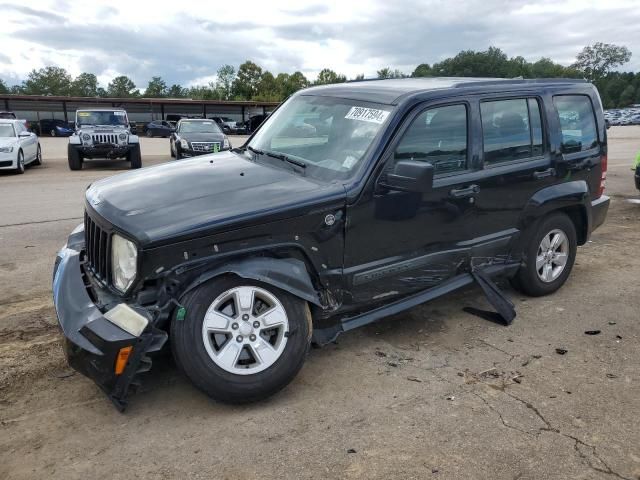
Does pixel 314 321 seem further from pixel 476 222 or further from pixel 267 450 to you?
pixel 476 222

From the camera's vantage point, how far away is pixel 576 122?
4961 millimetres

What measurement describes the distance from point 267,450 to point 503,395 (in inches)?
58.8

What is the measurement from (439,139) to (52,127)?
46626 mm

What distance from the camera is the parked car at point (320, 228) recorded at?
9.80 ft

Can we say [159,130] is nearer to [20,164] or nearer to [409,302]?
[20,164]

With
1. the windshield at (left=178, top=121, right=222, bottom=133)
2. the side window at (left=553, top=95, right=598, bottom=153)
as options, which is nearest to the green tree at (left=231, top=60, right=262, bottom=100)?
the windshield at (left=178, top=121, right=222, bottom=133)

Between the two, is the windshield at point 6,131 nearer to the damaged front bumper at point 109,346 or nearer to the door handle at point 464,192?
the damaged front bumper at point 109,346

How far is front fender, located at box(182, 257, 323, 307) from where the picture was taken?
3.03m

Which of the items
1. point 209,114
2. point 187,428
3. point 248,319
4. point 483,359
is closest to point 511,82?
point 483,359

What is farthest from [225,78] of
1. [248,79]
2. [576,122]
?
[576,122]

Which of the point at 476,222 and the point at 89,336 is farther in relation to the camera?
the point at 476,222

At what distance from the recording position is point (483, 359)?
12.5 feet

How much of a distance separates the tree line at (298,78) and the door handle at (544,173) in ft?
263

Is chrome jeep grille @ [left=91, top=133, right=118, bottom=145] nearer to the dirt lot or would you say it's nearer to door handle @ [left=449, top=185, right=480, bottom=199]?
the dirt lot
